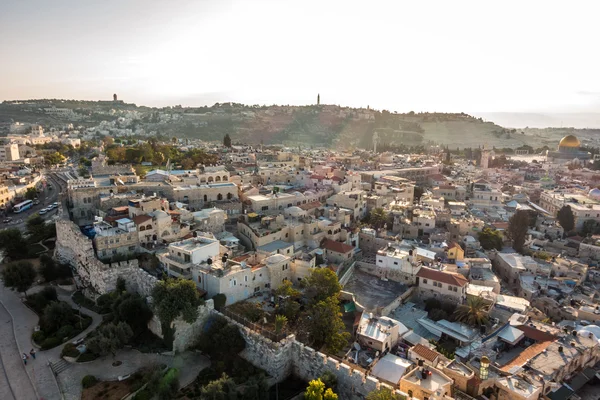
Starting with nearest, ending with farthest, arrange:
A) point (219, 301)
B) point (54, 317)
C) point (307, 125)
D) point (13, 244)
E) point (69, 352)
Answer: point (69, 352) → point (219, 301) → point (54, 317) → point (13, 244) → point (307, 125)

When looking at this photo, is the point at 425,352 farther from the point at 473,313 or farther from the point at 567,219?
the point at 567,219

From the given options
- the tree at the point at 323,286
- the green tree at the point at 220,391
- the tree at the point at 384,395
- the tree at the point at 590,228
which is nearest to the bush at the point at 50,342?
the green tree at the point at 220,391

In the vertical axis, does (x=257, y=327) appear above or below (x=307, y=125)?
below

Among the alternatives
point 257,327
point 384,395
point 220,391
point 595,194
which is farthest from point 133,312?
point 595,194

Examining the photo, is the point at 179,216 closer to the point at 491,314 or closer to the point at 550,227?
the point at 491,314

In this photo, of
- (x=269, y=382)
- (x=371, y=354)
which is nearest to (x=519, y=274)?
(x=371, y=354)

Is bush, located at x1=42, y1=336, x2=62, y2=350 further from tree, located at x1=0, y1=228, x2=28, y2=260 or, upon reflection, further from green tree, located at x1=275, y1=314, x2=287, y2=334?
tree, located at x1=0, y1=228, x2=28, y2=260
